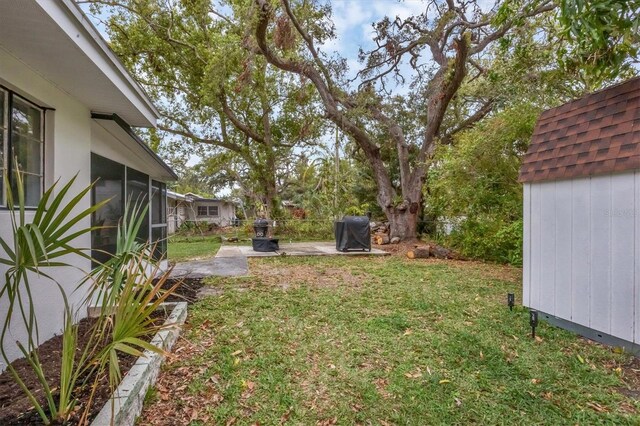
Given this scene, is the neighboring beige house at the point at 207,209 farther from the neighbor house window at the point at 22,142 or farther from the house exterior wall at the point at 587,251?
the house exterior wall at the point at 587,251

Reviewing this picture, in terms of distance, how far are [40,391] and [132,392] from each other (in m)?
0.66

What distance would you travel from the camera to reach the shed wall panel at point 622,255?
10.0ft

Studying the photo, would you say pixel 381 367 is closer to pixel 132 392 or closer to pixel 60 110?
pixel 132 392

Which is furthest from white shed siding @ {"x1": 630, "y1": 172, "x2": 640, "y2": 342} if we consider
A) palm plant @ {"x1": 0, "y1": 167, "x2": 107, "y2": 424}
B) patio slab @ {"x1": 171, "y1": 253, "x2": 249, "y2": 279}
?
patio slab @ {"x1": 171, "y1": 253, "x2": 249, "y2": 279}

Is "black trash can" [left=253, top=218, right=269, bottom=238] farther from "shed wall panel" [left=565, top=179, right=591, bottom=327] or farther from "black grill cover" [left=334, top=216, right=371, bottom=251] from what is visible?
"shed wall panel" [left=565, top=179, right=591, bottom=327]

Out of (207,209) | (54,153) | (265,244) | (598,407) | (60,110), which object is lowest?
(598,407)

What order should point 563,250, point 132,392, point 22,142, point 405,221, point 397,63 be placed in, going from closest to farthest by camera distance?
point 132,392, point 22,142, point 563,250, point 397,63, point 405,221

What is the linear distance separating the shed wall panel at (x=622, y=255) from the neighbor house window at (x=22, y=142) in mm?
4983

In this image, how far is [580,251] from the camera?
138 inches

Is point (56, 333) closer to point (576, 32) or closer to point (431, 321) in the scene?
point (431, 321)

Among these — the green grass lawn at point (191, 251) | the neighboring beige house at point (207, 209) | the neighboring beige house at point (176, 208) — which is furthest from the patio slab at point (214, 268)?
the neighboring beige house at point (207, 209)

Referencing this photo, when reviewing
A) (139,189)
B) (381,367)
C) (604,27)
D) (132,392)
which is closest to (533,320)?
(381,367)

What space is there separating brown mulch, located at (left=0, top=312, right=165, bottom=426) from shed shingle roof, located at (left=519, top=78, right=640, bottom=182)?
14.9ft

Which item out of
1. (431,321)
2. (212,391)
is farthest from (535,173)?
(212,391)
